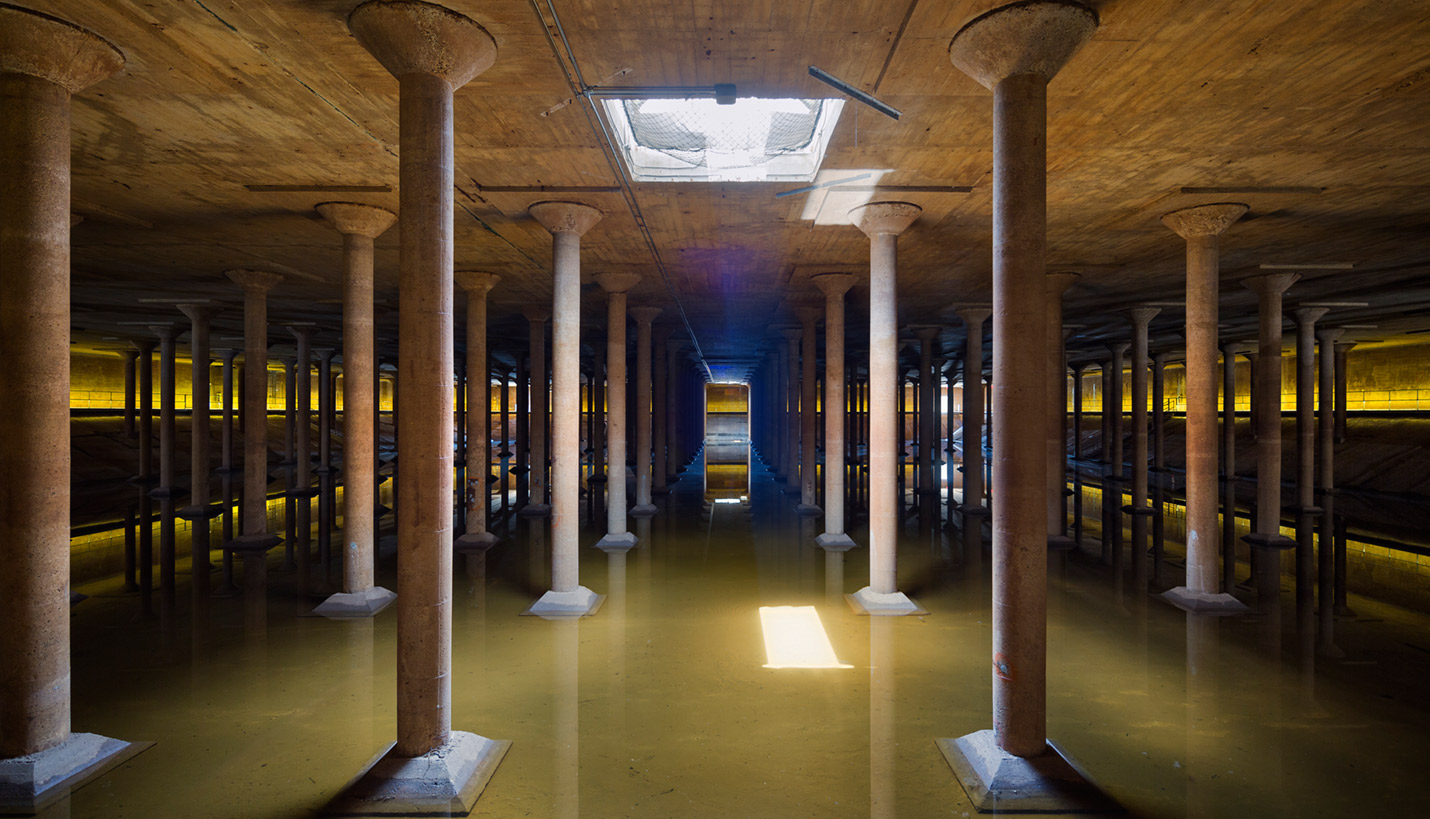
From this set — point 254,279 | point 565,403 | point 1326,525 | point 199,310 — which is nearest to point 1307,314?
point 1326,525

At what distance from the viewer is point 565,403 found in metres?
11.1

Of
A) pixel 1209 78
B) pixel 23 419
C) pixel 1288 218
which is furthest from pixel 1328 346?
pixel 23 419

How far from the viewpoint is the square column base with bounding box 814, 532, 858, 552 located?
16016mm

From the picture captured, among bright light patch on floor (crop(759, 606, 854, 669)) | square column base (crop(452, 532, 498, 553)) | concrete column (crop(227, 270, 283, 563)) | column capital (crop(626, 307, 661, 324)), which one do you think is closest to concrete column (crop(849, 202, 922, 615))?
bright light patch on floor (crop(759, 606, 854, 669))

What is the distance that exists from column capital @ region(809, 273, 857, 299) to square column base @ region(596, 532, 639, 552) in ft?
24.7

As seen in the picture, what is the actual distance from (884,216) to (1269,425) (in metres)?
11.7

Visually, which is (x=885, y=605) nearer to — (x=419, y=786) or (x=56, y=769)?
(x=419, y=786)

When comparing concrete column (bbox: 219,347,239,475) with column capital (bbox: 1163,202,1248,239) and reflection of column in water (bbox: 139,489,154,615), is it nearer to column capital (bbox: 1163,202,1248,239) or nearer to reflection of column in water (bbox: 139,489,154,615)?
reflection of column in water (bbox: 139,489,154,615)

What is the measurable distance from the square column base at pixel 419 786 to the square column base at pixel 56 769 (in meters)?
2.31

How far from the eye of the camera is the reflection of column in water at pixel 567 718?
5730mm

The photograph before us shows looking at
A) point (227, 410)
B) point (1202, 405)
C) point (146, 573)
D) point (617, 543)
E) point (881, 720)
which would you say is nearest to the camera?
point (881, 720)

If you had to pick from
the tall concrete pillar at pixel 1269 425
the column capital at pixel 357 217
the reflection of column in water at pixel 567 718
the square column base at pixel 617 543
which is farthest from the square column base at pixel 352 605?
the tall concrete pillar at pixel 1269 425

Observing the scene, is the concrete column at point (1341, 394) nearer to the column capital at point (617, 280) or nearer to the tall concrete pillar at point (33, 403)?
the column capital at point (617, 280)

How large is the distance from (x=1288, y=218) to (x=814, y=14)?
10.9 metres
